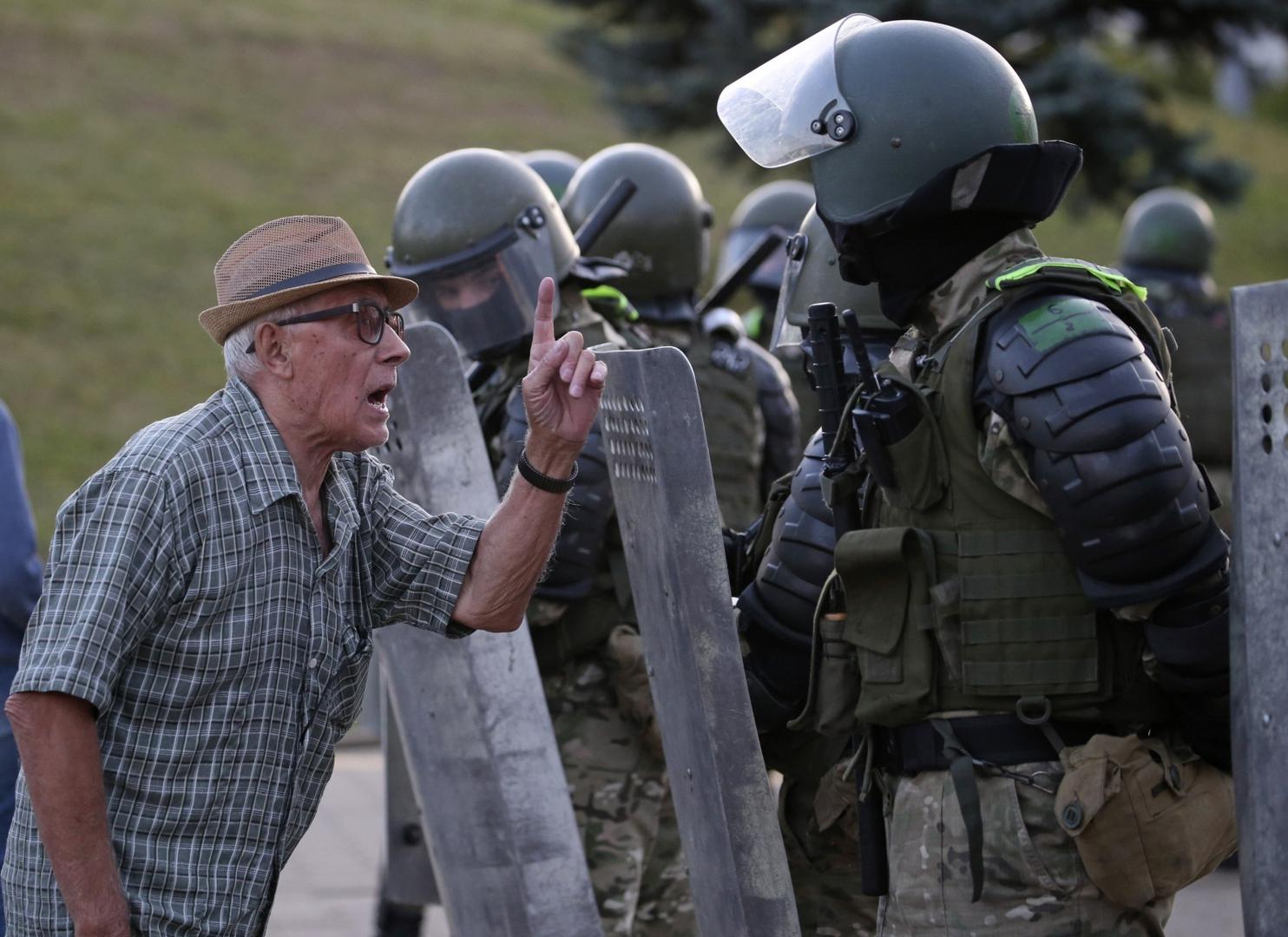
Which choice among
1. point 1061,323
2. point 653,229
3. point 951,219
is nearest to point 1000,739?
point 1061,323

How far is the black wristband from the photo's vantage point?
125 inches

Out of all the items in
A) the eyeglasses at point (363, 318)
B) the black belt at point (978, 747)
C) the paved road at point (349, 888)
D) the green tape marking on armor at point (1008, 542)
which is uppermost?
the eyeglasses at point (363, 318)

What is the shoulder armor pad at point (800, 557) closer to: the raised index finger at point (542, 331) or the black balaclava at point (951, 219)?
the black balaclava at point (951, 219)

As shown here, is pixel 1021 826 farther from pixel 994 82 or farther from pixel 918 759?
pixel 994 82

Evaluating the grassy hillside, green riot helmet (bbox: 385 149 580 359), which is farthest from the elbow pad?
the grassy hillside

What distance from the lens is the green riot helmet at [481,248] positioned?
475 cm

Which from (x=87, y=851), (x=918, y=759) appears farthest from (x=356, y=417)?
(x=918, y=759)

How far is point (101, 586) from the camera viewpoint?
269 cm

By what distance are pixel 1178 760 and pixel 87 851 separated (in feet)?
5.88

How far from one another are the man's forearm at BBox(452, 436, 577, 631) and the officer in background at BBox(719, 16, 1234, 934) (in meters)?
0.52

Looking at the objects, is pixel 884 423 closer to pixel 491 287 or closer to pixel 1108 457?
pixel 1108 457

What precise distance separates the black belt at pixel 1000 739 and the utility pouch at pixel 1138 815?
0.04 metres

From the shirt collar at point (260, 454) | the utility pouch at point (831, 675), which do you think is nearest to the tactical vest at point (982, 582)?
the utility pouch at point (831, 675)

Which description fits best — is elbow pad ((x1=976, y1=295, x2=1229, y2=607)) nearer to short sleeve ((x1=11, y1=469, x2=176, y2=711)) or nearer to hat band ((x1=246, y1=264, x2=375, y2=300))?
hat band ((x1=246, y1=264, x2=375, y2=300))
